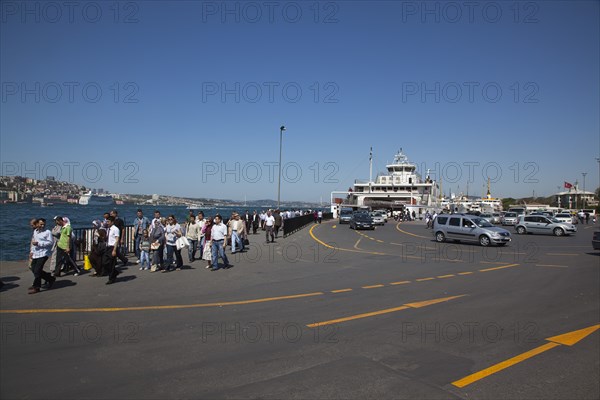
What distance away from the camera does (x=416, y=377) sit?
455 centimetres

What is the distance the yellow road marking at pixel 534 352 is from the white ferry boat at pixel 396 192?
56.9m

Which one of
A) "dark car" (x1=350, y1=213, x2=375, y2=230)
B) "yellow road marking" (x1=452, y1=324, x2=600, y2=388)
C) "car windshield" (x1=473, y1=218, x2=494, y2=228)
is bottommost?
"dark car" (x1=350, y1=213, x2=375, y2=230)

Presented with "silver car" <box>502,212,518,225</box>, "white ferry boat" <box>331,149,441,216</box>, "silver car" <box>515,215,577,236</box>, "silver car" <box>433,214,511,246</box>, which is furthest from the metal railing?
"white ferry boat" <box>331,149,441,216</box>

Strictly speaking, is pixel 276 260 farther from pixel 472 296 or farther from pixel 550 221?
pixel 550 221

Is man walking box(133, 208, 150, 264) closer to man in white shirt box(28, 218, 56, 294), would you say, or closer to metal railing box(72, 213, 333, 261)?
metal railing box(72, 213, 333, 261)

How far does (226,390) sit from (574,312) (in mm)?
6887

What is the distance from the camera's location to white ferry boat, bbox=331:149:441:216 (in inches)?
2598

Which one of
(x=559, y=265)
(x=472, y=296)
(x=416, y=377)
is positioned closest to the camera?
(x=416, y=377)

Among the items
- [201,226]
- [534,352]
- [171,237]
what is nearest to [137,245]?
[201,226]

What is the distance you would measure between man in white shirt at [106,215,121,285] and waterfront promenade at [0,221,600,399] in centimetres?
29

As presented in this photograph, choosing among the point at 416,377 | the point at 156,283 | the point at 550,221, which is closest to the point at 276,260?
the point at 156,283

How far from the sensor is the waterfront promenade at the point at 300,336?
14.1 ft

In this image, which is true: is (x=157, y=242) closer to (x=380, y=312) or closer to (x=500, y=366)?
(x=380, y=312)

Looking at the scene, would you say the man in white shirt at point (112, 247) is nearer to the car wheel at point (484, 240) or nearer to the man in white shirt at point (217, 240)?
the man in white shirt at point (217, 240)
